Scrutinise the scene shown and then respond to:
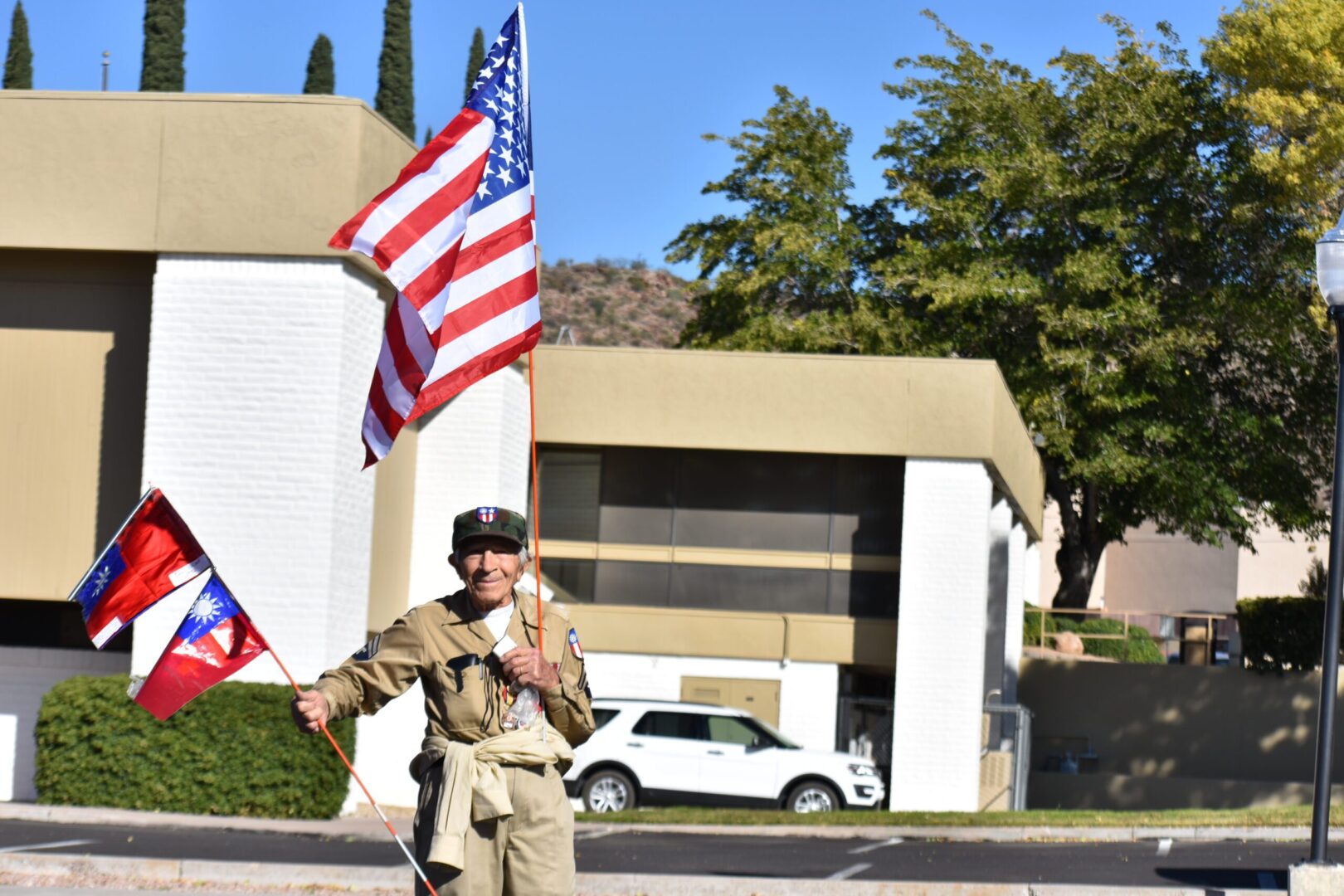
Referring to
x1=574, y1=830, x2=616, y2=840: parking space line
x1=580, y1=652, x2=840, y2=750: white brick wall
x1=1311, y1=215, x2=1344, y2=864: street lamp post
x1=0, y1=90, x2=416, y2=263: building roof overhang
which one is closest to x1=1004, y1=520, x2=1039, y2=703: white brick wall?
x1=580, y1=652, x2=840, y2=750: white brick wall

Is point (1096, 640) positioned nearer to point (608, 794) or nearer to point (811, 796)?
point (811, 796)

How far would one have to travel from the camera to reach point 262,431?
17.8m

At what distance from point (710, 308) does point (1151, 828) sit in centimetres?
2200

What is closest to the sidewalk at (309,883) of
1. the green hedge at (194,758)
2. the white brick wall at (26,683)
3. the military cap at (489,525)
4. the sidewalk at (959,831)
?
the green hedge at (194,758)

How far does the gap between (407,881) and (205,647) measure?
4.93 m

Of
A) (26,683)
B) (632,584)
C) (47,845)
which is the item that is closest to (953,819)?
(632,584)

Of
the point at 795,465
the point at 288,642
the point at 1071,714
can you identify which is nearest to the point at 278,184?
the point at 288,642

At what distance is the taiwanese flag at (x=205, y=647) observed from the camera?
24.0 ft

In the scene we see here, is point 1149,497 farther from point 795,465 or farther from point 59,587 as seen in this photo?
point 59,587

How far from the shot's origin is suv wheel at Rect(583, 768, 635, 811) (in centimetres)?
2092

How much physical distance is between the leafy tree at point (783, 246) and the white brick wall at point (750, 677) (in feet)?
44.1

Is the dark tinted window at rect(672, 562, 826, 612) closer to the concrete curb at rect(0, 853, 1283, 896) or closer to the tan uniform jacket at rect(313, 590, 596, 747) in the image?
the concrete curb at rect(0, 853, 1283, 896)

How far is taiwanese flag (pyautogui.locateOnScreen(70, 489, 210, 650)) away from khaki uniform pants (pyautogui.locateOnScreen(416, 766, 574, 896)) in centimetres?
178

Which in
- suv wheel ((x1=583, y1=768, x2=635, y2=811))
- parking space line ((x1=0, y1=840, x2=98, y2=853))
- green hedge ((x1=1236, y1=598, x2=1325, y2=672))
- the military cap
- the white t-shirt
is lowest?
suv wheel ((x1=583, y1=768, x2=635, y2=811))
